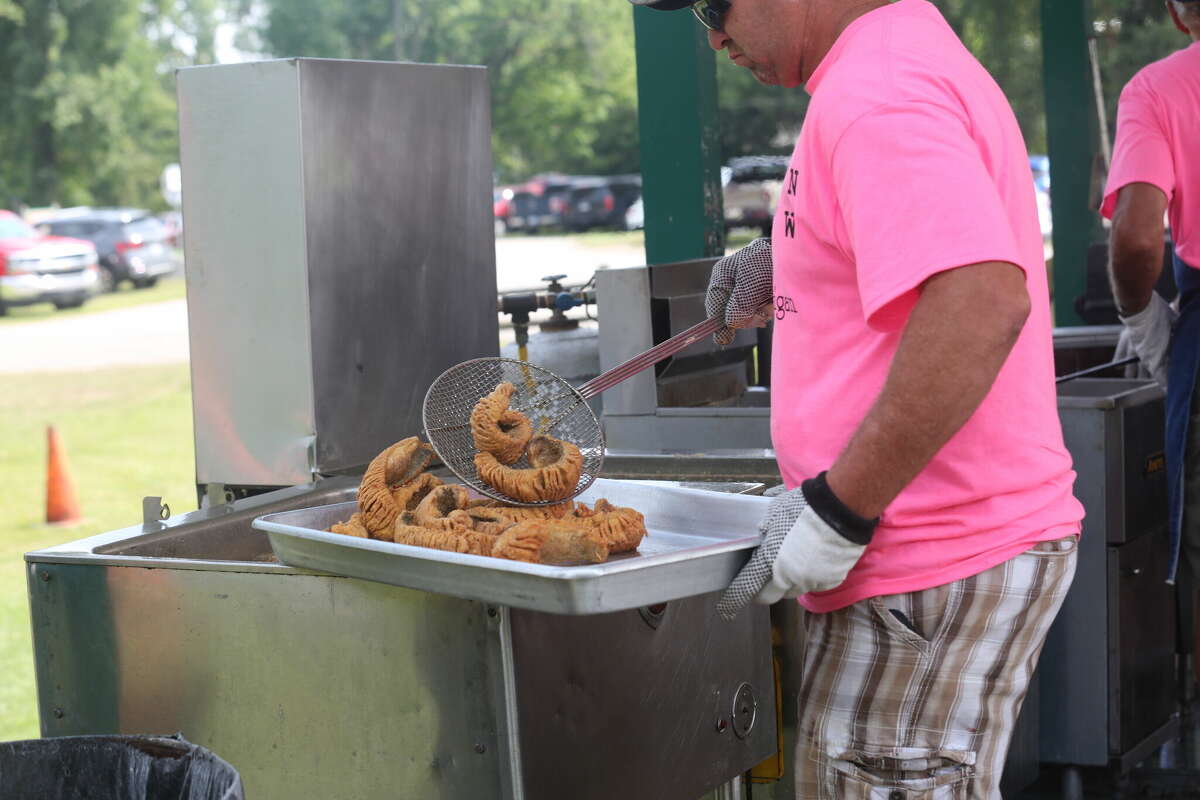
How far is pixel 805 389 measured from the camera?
67.0 inches

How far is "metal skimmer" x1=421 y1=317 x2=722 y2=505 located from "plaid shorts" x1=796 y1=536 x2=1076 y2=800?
2.07 ft

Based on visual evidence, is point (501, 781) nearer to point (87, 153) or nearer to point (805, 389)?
point (805, 389)

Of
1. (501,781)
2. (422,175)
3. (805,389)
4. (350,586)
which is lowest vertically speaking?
(501,781)

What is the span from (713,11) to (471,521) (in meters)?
0.78

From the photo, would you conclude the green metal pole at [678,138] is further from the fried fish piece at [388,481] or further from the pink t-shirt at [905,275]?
the pink t-shirt at [905,275]

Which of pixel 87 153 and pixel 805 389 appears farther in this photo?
pixel 87 153

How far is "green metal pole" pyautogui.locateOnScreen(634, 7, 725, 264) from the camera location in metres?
3.99

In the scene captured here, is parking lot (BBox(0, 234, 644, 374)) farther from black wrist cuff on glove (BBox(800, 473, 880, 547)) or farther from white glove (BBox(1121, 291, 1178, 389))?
black wrist cuff on glove (BBox(800, 473, 880, 547))

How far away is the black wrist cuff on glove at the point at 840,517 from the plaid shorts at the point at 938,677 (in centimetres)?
16

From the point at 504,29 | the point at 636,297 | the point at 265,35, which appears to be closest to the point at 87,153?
the point at 265,35

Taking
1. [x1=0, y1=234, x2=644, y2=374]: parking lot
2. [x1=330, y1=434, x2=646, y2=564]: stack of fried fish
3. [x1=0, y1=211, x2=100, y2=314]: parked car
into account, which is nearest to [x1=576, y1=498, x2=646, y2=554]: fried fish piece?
[x1=330, y1=434, x2=646, y2=564]: stack of fried fish

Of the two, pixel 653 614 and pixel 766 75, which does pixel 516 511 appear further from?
pixel 766 75

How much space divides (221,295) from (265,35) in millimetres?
34611

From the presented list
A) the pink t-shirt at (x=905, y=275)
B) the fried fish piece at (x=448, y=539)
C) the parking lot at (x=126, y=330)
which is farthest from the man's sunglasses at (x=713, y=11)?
the parking lot at (x=126, y=330)
